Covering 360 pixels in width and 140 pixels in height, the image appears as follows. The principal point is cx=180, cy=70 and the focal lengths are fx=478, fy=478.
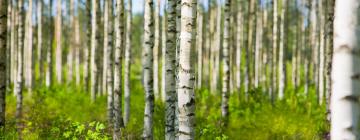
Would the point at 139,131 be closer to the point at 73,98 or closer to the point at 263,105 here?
the point at 263,105

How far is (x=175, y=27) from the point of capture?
7473 mm

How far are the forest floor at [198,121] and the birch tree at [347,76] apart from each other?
4249 millimetres

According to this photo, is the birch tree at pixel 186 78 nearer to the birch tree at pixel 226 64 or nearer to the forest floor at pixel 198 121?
the forest floor at pixel 198 121

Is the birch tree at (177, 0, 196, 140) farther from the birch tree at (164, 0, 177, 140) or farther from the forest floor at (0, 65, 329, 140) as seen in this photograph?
the birch tree at (164, 0, 177, 140)

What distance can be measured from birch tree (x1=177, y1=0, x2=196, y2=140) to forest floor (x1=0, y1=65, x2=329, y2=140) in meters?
2.00

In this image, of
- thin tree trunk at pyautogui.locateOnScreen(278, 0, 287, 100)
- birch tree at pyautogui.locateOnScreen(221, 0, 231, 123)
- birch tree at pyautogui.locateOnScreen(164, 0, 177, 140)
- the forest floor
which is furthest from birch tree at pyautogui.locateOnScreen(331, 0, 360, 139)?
thin tree trunk at pyautogui.locateOnScreen(278, 0, 287, 100)

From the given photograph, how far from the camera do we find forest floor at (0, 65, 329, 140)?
7.99m

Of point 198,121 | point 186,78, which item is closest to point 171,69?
point 186,78

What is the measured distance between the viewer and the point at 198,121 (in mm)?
10258

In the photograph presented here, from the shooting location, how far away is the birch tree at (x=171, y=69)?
7.29m

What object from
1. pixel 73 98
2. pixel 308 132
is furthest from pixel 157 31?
pixel 308 132

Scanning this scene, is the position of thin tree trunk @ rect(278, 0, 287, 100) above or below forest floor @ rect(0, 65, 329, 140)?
above

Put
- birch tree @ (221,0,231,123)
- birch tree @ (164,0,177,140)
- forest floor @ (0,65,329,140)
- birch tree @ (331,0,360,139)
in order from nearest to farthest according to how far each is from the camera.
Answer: birch tree @ (331,0,360,139) → birch tree @ (164,0,177,140) → forest floor @ (0,65,329,140) → birch tree @ (221,0,231,123)

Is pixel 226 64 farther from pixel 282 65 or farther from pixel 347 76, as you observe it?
pixel 347 76
